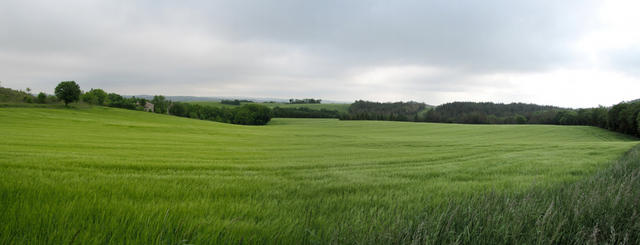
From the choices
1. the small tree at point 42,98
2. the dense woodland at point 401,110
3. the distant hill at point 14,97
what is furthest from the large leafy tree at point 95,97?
the distant hill at point 14,97

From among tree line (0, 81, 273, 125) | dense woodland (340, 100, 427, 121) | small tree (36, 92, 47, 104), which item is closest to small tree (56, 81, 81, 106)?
small tree (36, 92, 47, 104)

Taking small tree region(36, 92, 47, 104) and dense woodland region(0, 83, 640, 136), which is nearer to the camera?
dense woodland region(0, 83, 640, 136)

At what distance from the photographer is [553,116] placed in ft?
302

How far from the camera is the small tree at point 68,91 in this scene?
199 feet

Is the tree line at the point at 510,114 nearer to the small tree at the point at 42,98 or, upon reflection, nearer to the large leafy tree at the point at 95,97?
the large leafy tree at the point at 95,97

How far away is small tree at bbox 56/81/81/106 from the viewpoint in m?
60.8

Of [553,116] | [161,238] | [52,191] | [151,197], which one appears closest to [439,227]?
[161,238]

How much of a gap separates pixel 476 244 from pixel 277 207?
1941 millimetres

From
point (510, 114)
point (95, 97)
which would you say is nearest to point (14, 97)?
point (95, 97)

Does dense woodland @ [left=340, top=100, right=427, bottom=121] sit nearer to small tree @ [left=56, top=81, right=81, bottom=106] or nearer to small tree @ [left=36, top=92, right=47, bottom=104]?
small tree @ [left=56, top=81, right=81, bottom=106]

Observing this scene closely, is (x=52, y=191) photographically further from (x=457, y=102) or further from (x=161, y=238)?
(x=457, y=102)

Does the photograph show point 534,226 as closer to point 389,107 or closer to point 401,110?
point 401,110

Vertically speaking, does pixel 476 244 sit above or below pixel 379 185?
above

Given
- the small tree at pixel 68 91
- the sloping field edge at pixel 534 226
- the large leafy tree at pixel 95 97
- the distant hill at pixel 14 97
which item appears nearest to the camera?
the sloping field edge at pixel 534 226
